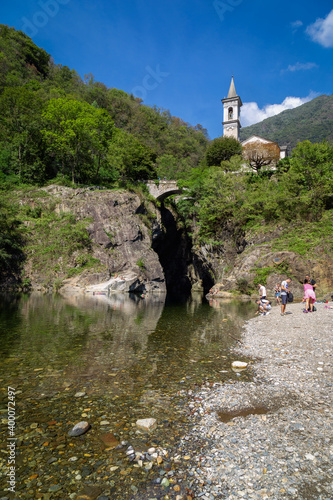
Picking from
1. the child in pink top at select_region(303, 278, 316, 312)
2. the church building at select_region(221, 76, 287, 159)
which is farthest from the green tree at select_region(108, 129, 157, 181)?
the child in pink top at select_region(303, 278, 316, 312)

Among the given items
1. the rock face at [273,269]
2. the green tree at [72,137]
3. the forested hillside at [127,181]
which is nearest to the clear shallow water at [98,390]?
the rock face at [273,269]

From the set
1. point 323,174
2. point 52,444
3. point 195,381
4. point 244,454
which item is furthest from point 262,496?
point 323,174

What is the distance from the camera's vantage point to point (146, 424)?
13.8 feet

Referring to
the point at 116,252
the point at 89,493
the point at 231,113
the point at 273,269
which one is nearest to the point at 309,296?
the point at 273,269

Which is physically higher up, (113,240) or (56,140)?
(56,140)

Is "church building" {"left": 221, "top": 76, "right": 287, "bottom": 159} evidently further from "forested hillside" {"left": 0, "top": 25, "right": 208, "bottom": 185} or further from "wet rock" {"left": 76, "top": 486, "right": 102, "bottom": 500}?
"wet rock" {"left": 76, "top": 486, "right": 102, "bottom": 500}

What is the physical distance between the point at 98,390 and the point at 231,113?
84.9 meters

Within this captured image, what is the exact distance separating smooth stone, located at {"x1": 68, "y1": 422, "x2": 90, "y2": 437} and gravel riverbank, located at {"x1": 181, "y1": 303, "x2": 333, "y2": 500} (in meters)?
1.52

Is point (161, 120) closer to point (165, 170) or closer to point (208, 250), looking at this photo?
point (165, 170)

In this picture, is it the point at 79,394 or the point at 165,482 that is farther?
the point at 79,394

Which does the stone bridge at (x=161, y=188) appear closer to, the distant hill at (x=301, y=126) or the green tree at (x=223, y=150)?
the green tree at (x=223, y=150)

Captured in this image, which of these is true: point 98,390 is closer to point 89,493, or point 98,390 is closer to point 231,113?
point 89,493

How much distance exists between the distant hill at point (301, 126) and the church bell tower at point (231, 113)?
53.4 metres

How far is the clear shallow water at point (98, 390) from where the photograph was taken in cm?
322
